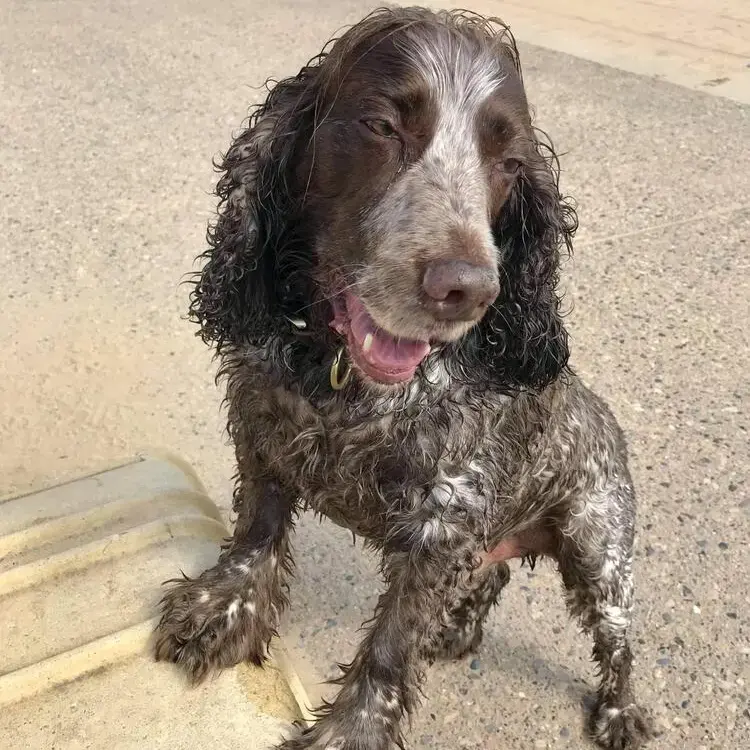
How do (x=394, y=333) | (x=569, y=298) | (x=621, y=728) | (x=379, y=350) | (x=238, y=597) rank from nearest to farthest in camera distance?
(x=394, y=333) < (x=379, y=350) < (x=238, y=597) < (x=621, y=728) < (x=569, y=298)

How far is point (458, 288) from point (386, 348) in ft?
1.19

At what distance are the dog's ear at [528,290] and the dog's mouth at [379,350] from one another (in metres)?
0.38

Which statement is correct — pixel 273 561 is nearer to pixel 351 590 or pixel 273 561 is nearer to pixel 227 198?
pixel 351 590

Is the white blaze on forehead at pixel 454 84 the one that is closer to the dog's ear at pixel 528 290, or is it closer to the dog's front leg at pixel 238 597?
the dog's ear at pixel 528 290

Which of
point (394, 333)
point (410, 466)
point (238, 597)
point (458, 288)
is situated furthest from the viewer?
point (238, 597)

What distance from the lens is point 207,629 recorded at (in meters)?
2.71

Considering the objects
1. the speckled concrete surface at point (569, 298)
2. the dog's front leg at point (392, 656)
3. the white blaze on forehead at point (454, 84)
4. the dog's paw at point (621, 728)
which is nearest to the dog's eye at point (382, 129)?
the white blaze on forehead at point (454, 84)

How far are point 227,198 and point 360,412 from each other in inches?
29.6

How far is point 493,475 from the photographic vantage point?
260 cm

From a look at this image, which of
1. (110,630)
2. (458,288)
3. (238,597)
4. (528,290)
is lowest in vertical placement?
(238,597)

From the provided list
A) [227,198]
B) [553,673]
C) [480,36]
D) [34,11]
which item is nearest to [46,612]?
[227,198]

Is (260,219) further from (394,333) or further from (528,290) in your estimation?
(528,290)

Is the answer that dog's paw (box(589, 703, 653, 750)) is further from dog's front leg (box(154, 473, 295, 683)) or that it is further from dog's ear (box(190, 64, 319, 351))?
dog's ear (box(190, 64, 319, 351))

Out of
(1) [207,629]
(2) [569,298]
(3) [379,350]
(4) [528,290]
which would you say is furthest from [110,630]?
(2) [569,298]
